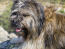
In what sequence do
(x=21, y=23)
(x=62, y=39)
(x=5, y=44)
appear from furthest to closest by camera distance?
(x=5, y=44)
(x=62, y=39)
(x=21, y=23)

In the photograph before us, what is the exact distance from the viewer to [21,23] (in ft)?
10.9

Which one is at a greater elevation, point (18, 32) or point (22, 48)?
point (18, 32)

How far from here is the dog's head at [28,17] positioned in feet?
10.9

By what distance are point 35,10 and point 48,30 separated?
526mm

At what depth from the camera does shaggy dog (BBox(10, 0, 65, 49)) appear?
334 centimetres

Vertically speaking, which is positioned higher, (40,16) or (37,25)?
(40,16)

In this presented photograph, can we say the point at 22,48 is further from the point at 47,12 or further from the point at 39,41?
the point at 47,12

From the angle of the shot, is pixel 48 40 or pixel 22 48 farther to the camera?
pixel 22 48

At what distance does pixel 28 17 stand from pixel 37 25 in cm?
27

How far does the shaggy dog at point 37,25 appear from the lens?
334 centimetres

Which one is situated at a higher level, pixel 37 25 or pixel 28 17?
pixel 28 17

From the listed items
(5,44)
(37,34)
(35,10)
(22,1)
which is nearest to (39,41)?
(37,34)

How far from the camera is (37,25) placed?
11.1ft

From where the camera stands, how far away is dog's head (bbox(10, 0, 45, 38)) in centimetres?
333
